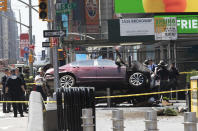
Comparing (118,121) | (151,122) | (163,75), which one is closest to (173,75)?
(163,75)

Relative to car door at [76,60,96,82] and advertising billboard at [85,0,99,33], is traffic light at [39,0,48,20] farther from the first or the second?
advertising billboard at [85,0,99,33]

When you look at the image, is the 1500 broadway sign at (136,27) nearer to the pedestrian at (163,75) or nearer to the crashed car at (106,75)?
the pedestrian at (163,75)

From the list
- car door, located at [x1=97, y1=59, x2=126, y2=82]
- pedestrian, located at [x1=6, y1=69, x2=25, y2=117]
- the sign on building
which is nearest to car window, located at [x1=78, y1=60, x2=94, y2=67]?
car door, located at [x1=97, y1=59, x2=126, y2=82]

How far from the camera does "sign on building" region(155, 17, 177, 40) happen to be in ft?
88.2

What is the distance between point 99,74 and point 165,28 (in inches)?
339

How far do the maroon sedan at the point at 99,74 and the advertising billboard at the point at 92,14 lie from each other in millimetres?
75939

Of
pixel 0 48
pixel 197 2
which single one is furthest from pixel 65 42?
pixel 0 48

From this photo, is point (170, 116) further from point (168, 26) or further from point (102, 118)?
point (168, 26)

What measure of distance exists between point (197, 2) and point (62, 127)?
27.0 metres

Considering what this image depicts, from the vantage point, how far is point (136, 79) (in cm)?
1934

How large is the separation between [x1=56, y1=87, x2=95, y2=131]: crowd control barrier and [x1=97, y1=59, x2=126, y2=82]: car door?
32.3 feet

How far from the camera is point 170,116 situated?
1495cm

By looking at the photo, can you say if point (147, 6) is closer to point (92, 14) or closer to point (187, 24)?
point (187, 24)

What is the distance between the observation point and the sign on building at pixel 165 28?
2689 centimetres
